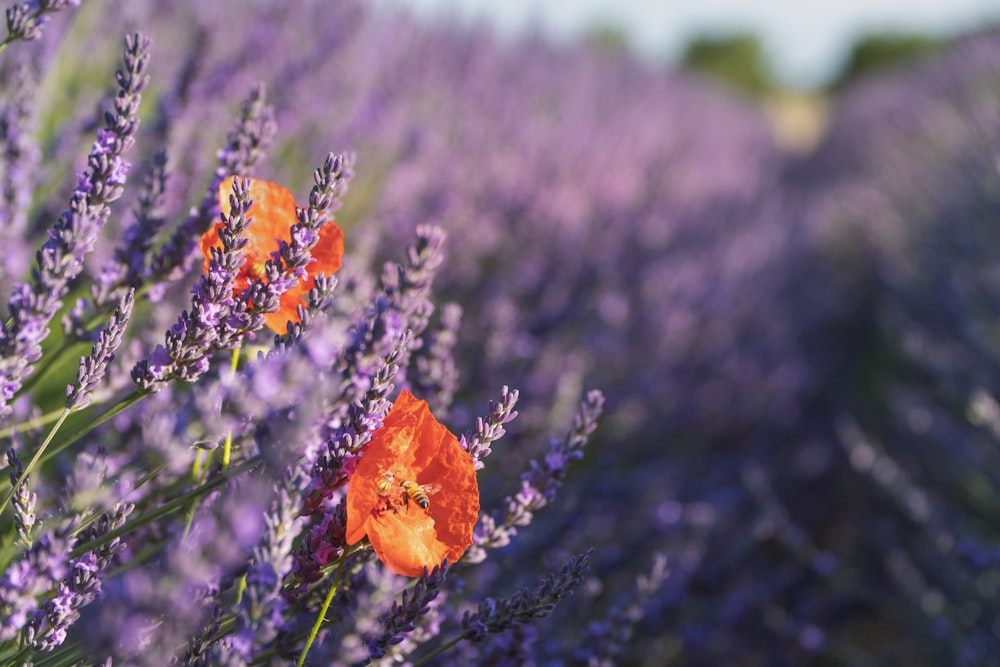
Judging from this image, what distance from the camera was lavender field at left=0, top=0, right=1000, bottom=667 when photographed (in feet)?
2.75

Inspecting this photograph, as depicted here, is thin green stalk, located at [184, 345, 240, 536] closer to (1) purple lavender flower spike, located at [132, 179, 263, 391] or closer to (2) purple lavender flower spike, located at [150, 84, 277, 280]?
(1) purple lavender flower spike, located at [132, 179, 263, 391]

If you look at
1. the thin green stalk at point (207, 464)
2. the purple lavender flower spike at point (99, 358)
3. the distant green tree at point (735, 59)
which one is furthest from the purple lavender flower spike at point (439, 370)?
the distant green tree at point (735, 59)

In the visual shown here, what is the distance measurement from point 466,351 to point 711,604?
1035 millimetres

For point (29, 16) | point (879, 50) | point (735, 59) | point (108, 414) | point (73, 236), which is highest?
point (29, 16)

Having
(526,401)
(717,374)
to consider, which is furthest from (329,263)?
(717,374)

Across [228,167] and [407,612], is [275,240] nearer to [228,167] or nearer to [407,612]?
[228,167]

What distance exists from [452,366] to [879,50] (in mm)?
25209

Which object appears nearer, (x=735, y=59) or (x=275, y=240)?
(x=275, y=240)

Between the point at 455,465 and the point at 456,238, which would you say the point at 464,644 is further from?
the point at 456,238

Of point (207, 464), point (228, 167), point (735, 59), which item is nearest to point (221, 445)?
point (207, 464)

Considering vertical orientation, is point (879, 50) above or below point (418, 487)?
below

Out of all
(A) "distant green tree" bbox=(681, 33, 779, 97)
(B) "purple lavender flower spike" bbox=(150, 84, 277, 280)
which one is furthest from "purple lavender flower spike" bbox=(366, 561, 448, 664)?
(A) "distant green tree" bbox=(681, 33, 779, 97)

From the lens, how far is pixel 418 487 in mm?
925

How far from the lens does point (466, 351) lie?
9.10 feet
